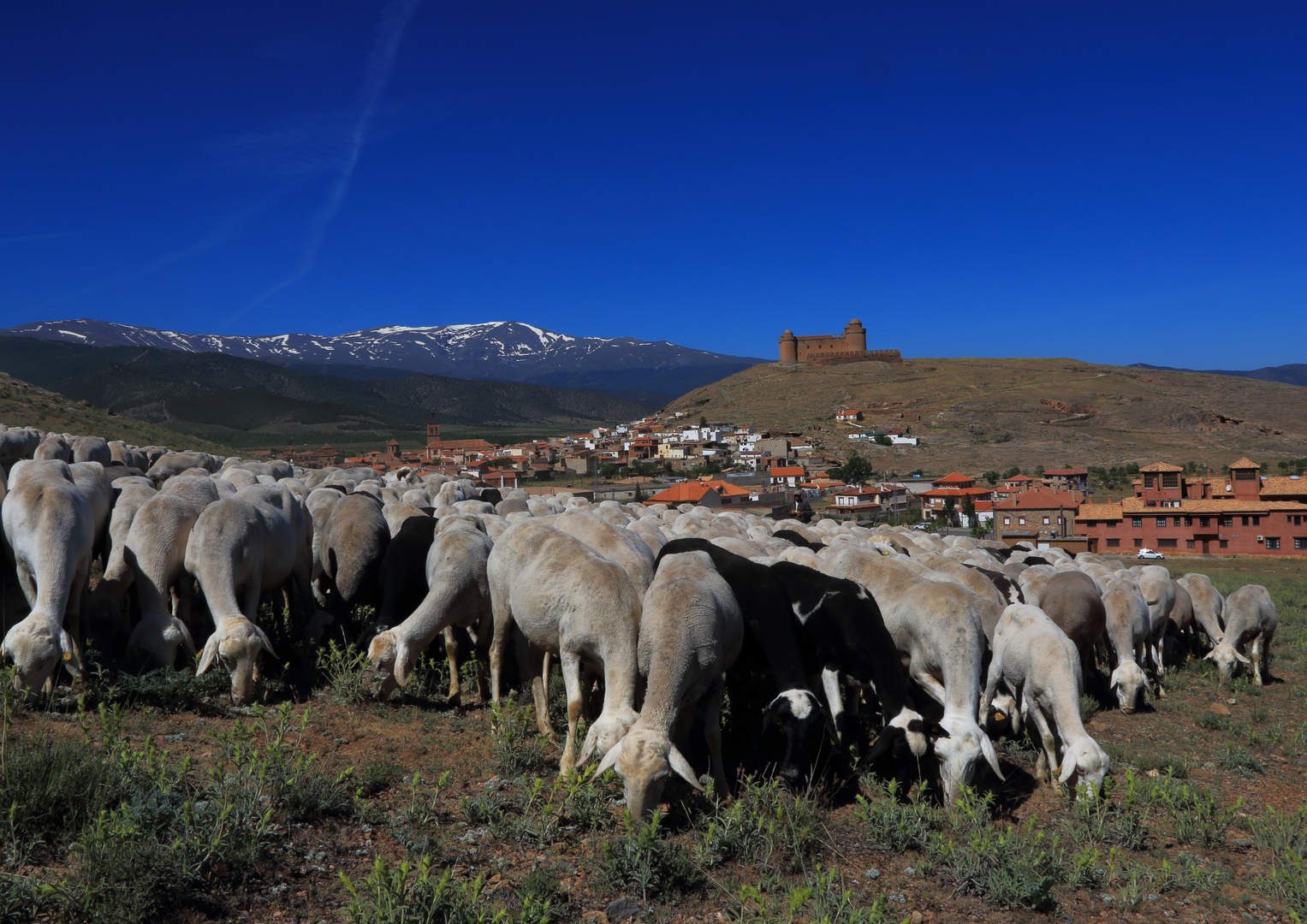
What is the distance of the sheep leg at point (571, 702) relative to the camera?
21.4ft

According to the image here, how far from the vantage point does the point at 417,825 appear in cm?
580

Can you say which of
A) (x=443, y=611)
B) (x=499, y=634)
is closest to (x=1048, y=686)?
(x=499, y=634)

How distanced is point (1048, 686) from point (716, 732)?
11.4ft

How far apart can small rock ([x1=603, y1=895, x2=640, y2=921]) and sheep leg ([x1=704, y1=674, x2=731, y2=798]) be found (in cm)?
140

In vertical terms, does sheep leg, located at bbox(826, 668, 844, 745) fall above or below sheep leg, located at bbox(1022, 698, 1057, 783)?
above

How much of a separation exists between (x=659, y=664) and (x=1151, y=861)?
4.22 metres

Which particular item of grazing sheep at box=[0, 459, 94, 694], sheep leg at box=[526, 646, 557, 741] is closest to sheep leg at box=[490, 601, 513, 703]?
sheep leg at box=[526, 646, 557, 741]

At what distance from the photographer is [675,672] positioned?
20.3 ft

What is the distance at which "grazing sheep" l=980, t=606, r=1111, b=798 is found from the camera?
7.05 metres

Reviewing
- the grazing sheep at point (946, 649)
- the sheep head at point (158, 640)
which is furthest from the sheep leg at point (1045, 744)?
the sheep head at point (158, 640)

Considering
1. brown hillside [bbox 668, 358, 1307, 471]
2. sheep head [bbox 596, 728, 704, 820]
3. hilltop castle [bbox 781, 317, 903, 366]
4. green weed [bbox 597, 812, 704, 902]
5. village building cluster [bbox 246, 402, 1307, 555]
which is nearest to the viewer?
green weed [bbox 597, 812, 704, 902]

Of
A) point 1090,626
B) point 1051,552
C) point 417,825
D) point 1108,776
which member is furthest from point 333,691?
point 1051,552

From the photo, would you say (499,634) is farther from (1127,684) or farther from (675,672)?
(1127,684)

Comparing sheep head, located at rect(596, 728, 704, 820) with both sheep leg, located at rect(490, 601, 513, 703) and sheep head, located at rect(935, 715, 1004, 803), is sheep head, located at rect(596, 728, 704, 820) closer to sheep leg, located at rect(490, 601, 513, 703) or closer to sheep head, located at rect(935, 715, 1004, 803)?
sheep head, located at rect(935, 715, 1004, 803)
